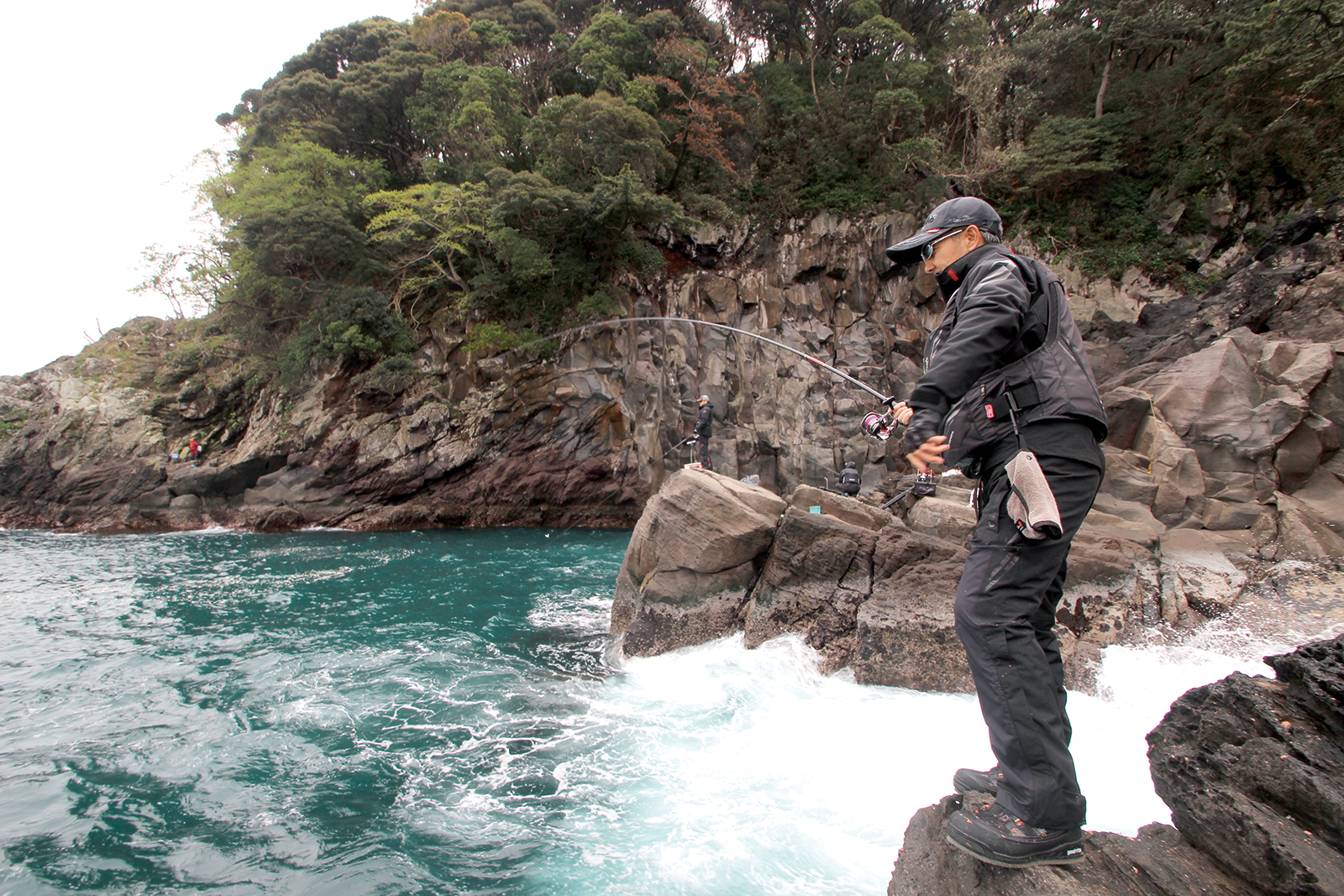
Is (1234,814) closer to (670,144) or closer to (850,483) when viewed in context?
(850,483)

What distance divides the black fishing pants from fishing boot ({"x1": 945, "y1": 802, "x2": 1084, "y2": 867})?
0.04 m

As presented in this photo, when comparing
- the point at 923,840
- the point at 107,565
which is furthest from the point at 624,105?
the point at 923,840

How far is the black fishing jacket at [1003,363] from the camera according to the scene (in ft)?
7.25

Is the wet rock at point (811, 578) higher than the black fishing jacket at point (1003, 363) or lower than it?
lower

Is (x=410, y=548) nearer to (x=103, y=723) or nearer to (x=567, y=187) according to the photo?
(x=103, y=723)

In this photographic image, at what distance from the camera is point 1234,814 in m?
2.00

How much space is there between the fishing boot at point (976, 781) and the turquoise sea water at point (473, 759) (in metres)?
0.88

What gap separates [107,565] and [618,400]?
11940 millimetres

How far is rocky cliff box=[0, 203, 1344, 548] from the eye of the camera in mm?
17703

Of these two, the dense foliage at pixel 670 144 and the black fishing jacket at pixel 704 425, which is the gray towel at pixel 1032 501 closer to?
the black fishing jacket at pixel 704 425

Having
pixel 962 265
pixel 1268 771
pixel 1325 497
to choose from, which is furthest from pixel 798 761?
pixel 1325 497

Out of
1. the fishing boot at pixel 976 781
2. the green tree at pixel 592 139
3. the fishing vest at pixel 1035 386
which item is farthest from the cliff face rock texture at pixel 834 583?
the green tree at pixel 592 139

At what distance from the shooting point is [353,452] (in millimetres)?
17812

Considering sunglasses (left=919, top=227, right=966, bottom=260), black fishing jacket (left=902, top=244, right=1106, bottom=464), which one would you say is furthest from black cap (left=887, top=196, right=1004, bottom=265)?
black fishing jacket (left=902, top=244, right=1106, bottom=464)
